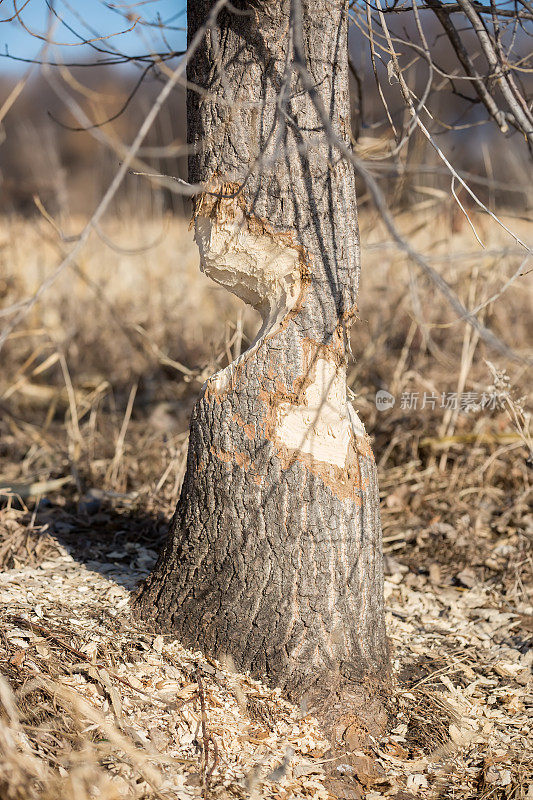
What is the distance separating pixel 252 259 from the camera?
1.74 m

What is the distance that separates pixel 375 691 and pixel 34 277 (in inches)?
180

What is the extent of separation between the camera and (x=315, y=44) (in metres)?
1.62

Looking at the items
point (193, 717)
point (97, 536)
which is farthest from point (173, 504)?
point (193, 717)

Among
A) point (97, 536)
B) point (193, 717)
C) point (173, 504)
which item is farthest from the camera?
point (173, 504)

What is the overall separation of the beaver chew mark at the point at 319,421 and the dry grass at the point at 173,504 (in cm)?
29

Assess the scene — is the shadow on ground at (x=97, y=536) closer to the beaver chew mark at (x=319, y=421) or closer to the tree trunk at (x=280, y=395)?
the tree trunk at (x=280, y=395)

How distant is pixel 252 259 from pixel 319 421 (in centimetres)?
46

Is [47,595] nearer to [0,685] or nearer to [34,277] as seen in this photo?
[0,685]

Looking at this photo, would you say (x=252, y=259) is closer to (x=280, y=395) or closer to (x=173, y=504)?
(x=280, y=395)

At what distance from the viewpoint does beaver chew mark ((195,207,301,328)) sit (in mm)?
1712

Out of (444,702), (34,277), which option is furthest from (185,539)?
(34,277)

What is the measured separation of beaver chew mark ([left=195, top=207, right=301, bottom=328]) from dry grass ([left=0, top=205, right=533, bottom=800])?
240 millimetres

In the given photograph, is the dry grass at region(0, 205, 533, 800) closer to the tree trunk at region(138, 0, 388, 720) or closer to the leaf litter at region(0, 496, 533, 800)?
the leaf litter at region(0, 496, 533, 800)

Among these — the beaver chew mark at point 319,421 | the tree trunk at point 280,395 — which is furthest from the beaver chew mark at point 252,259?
A: the beaver chew mark at point 319,421
